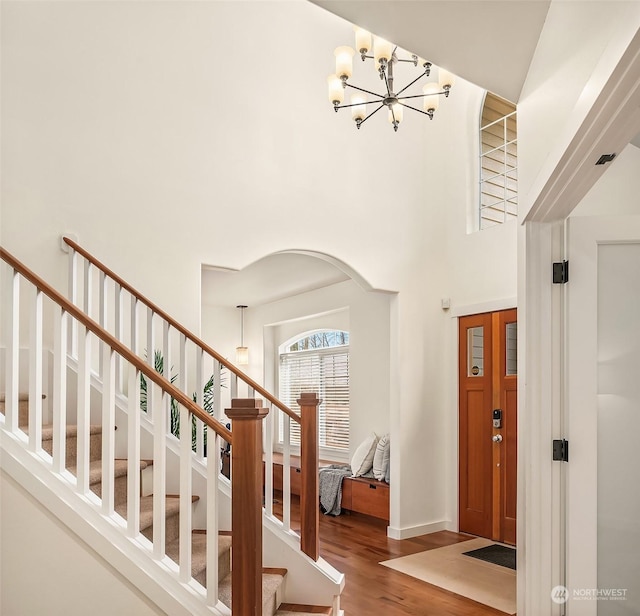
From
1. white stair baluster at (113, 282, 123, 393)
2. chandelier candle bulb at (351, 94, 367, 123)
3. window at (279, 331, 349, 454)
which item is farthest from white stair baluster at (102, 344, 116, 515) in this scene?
window at (279, 331, 349, 454)

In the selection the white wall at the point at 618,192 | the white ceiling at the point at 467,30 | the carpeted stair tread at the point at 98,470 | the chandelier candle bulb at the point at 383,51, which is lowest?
the carpeted stair tread at the point at 98,470

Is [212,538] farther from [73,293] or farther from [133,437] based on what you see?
[73,293]

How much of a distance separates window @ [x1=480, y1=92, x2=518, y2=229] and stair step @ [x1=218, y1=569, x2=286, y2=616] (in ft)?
12.6

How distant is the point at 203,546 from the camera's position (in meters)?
3.23

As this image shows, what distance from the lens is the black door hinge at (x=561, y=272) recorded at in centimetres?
232

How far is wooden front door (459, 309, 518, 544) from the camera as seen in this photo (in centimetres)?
521

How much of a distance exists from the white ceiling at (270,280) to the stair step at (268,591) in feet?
10.4

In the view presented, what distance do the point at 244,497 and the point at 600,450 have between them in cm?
138

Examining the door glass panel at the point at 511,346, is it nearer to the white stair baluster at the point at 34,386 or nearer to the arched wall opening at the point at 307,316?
the arched wall opening at the point at 307,316

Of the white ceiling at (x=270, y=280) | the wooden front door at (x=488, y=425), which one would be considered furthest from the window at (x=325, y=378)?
the wooden front door at (x=488, y=425)

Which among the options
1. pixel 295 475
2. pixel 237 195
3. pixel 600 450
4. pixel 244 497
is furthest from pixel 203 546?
pixel 295 475

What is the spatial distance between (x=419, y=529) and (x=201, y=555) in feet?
9.85

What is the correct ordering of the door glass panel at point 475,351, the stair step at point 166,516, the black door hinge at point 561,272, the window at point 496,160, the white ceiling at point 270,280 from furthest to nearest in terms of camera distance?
the white ceiling at point 270,280
the window at point 496,160
the door glass panel at point 475,351
the stair step at point 166,516
the black door hinge at point 561,272

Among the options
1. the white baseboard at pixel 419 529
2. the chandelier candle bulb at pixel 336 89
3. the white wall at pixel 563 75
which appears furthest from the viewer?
the white baseboard at pixel 419 529
